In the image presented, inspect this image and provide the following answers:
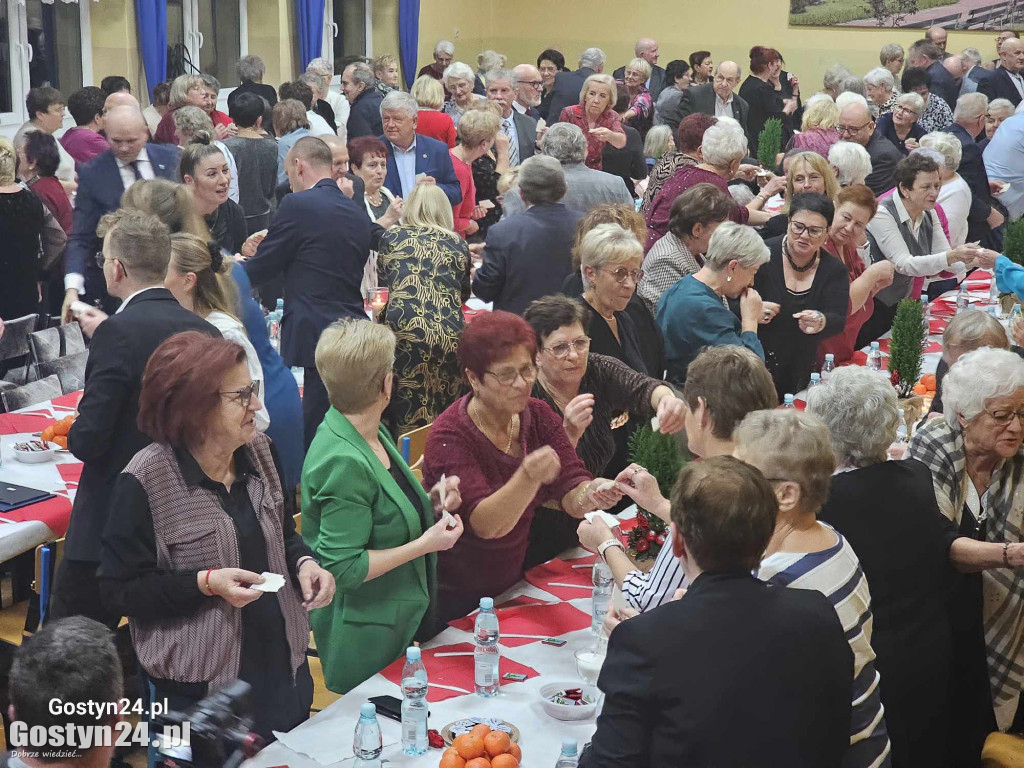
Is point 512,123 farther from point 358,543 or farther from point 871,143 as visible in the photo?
point 358,543

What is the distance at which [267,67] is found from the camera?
1308 centimetres

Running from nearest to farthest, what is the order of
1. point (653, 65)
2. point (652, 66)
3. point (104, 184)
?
point (104, 184) < point (652, 66) < point (653, 65)

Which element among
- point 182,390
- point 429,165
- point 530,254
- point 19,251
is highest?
point 429,165

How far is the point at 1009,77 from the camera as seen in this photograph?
11680 millimetres

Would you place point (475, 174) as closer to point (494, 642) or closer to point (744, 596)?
point (494, 642)

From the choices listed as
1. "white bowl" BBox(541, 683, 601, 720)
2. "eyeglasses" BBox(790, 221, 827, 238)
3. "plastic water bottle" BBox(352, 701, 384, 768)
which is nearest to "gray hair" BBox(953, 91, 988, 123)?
"eyeglasses" BBox(790, 221, 827, 238)

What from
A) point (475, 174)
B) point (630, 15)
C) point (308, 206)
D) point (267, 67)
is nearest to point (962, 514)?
point (308, 206)

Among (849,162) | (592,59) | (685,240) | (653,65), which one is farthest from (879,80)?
(685,240)

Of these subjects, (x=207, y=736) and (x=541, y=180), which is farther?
(x=541, y=180)

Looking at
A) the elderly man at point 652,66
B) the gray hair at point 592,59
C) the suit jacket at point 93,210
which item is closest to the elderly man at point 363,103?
the gray hair at point 592,59

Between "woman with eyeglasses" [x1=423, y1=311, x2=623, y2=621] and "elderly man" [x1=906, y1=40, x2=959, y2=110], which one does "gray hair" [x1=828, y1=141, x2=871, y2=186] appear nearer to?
"woman with eyeglasses" [x1=423, y1=311, x2=623, y2=621]

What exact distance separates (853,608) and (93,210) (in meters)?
4.31

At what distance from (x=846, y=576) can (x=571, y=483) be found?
1.17 m

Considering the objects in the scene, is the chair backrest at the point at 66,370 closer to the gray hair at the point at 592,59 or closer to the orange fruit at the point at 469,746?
the orange fruit at the point at 469,746
